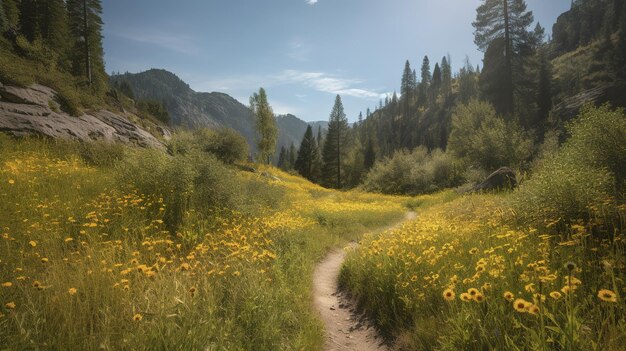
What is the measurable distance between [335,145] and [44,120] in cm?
4564

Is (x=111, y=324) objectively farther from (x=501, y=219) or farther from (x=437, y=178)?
(x=437, y=178)

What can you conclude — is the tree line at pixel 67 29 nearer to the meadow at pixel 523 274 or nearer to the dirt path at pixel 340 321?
the dirt path at pixel 340 321

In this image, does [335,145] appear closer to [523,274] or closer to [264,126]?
[264,126]

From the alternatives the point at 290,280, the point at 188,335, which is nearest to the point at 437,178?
the point at 290,280

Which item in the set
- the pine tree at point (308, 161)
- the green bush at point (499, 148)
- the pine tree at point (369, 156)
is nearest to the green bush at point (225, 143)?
the green bush at point (499, 148)

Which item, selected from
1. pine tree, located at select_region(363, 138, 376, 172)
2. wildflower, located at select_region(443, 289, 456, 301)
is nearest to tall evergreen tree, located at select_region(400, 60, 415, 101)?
pine tree, located at select_region(363, 138, 376, 172)

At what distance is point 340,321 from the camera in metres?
4.93

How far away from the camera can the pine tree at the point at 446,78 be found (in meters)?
98.4

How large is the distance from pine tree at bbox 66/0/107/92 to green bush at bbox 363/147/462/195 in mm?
31239

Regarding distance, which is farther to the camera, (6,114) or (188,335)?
(6,114)

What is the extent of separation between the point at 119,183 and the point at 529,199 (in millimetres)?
9677

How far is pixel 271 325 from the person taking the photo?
3.40 meters

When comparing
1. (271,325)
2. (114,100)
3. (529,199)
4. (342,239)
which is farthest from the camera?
(114,100)

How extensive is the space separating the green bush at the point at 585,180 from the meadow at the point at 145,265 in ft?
15.5
